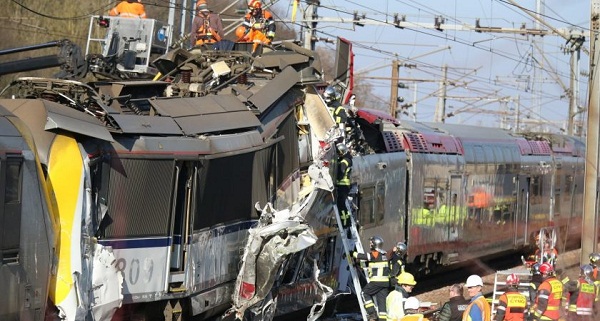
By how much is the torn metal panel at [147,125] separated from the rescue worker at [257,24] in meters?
7.25

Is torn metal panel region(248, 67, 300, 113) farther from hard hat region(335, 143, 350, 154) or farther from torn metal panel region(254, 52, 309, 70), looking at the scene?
hard hat region(335, 143, 350, 154)

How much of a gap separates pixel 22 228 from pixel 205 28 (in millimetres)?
9811

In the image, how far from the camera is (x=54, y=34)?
38750mm

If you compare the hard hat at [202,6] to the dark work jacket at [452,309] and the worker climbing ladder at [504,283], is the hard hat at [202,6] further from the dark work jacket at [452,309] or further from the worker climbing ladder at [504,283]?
the dark work jacket at [452,309]

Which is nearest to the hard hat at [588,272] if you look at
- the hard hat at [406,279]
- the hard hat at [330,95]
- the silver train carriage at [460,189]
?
the hard hat at [406,279]

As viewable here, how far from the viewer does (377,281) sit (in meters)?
15.8

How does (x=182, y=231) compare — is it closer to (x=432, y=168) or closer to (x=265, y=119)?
(x=265, y=119)

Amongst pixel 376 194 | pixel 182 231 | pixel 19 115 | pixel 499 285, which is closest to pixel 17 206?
pixel 19 115

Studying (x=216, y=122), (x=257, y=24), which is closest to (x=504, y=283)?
(x=257, y=24)

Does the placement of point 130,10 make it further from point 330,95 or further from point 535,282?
point 535,282

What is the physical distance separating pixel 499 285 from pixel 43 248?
42.1 feet

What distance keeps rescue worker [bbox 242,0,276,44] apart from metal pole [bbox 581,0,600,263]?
20.0ft

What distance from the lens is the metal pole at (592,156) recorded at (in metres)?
19.6

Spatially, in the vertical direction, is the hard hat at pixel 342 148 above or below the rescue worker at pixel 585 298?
above
